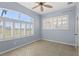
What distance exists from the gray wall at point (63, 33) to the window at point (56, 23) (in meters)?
0.17

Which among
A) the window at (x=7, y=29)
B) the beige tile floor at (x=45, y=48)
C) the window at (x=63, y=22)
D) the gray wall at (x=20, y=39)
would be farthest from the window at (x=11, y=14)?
the window at (x=63, y=22)

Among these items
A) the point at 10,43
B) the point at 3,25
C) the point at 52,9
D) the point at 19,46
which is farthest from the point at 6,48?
the point at 52,9

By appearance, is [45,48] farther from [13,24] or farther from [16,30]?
[13,24]

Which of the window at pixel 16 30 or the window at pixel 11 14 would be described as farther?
the window at pixel 16 30

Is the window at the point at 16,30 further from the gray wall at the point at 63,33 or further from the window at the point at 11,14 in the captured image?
the gray wall at the point at 63,33

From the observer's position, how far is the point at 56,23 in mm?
3029

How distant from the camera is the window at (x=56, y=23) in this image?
2785mm

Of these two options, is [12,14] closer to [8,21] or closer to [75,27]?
[8,21]

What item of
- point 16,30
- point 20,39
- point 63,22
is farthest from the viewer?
point 20,39

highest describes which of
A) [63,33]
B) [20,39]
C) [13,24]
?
[13,24]

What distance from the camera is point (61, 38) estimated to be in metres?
3.14

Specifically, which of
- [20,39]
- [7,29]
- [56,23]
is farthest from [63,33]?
[7,29]

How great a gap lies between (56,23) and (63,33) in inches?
22.3

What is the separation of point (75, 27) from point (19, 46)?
2.62 m
